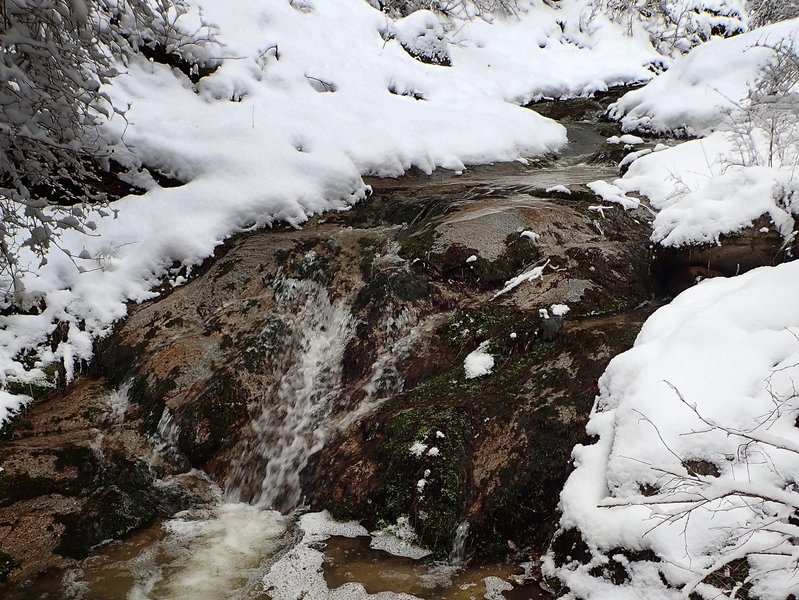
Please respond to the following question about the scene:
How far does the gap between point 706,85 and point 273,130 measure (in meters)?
6.97

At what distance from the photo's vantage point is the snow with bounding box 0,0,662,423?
573cm

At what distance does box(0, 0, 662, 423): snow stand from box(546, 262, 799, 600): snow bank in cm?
337

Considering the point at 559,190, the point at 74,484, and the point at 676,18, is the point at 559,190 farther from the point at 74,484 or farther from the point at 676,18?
the point at 676,18

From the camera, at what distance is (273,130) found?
24.2 feet

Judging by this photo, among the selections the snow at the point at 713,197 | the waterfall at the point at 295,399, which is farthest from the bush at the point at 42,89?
the snow at the point at 713,197

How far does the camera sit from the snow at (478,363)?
4.39 m

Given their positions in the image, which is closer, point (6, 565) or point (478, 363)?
point (6, 565)

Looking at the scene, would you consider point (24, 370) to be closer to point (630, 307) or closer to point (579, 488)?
point (579, 488)

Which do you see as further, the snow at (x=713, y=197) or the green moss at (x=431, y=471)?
the snow at (x=713, y=197)

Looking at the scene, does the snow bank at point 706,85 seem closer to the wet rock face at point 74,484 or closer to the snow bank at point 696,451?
the snow bank at point 696,451

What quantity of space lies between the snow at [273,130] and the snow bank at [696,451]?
11.1 ft

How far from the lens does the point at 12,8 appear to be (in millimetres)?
3090

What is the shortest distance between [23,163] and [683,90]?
31.4ft

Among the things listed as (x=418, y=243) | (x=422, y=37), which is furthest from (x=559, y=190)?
(x=422, y=37)
